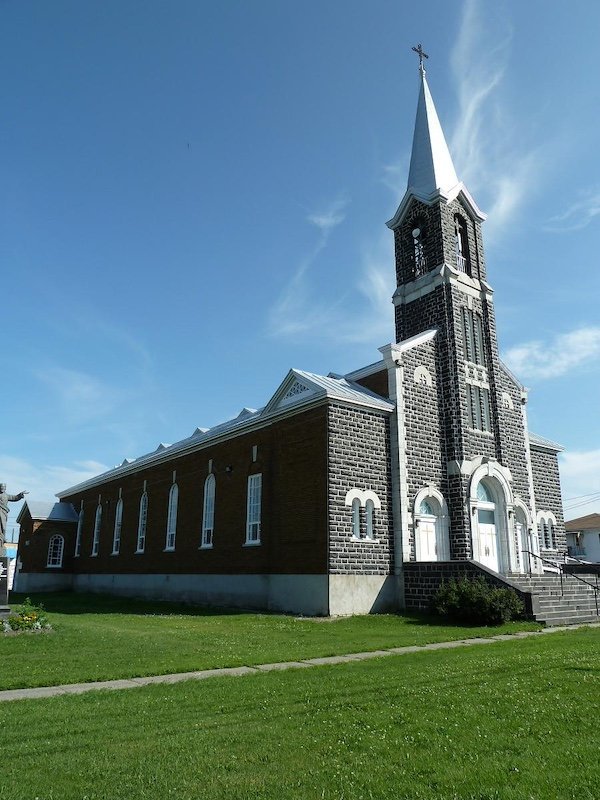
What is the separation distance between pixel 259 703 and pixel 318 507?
48.7ft

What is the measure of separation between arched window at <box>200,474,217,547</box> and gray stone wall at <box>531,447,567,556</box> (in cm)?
1613

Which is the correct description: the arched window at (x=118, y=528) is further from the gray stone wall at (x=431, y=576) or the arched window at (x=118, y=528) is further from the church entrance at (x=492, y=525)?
the church entrance at (x=492, y=525)

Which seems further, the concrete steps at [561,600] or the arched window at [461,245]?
the arched window at [461,245]

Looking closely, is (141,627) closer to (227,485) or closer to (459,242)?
(227,485)

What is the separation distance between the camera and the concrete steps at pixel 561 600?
20.1 meters

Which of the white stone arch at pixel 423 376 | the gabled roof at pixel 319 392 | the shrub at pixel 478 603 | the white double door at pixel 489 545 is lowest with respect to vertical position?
the shrub at pixel 478 603

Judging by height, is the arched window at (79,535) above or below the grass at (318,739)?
above

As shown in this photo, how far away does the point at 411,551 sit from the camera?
2394 cm

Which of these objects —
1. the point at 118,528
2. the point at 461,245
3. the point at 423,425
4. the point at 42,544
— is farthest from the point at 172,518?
the point at 461,245

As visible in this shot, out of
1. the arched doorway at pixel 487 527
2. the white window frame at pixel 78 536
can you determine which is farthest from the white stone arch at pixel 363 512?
the white window frame at pixel 78 536

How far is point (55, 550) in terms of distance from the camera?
4747cm

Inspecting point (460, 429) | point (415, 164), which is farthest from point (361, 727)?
point (415, 164)

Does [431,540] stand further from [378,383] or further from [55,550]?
[55,550]

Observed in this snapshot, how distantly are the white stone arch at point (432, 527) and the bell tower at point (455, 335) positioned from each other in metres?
0.25
